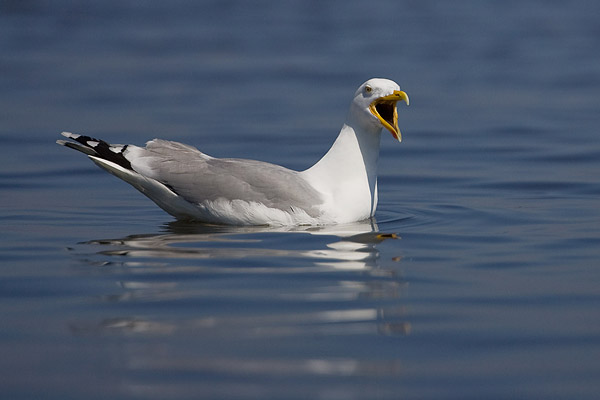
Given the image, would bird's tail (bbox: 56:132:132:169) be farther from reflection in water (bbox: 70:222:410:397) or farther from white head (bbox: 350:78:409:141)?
white head (bbox: 350:78:409:141)

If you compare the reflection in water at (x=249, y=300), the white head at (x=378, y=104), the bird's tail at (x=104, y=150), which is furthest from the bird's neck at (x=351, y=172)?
the bird's tail at (x=104, y=150)

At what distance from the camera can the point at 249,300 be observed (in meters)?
6.18

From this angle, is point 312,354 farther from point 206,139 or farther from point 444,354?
point 206,139

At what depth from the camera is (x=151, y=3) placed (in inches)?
1003

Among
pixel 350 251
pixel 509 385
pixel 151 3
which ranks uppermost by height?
pixel 151 3

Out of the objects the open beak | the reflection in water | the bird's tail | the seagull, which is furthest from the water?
the open beak

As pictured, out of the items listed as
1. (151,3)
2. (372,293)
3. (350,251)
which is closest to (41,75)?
(151,3)

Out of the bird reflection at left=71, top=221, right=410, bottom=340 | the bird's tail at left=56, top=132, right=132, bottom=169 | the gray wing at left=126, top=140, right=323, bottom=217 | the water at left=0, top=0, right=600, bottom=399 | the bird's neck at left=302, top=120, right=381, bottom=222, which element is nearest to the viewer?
the water at left=0, top=0, right=600, bottom=399

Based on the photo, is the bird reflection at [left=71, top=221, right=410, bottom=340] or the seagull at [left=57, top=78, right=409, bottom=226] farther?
the seagull at [left=57, top=78, right=409, bottom=226]

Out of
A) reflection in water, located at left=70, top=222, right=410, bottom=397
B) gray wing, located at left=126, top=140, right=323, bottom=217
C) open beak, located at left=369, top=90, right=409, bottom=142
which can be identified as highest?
open beak, located at left=369, top=90, right=409, bottom=142

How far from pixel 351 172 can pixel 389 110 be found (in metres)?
0.56

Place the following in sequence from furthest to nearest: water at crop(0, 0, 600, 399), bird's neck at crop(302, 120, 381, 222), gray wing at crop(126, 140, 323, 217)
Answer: bird's neck at crop(302, 120, 381, 222), gray wing at crop(126, 140, 323, 217), water at crop(0, 0, 600, 399)

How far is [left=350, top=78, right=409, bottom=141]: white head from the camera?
323 inches

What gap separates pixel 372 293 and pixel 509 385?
1561 mm
